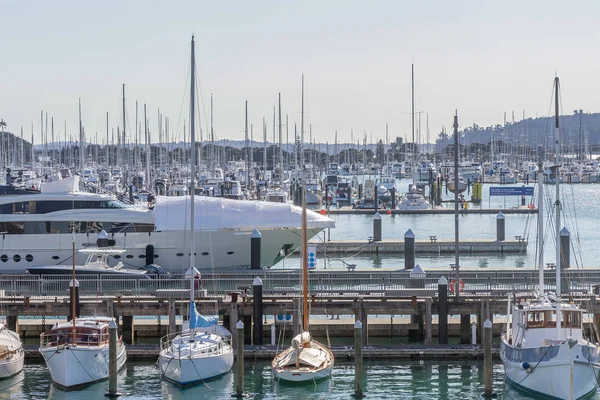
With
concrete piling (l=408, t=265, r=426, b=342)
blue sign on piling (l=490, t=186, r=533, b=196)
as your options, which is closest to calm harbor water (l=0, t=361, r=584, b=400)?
concrete piling (l=408, t=265, r=426, b=342)

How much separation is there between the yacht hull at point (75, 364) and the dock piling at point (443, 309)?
39.0 feet

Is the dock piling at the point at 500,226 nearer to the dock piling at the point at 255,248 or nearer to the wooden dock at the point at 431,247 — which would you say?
the wooden dock at the point at 431,247

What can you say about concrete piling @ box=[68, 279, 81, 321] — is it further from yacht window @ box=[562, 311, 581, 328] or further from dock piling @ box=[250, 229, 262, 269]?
dock piling @ box=[250, 229, 262, 269]

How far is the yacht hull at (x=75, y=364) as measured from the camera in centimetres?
3762

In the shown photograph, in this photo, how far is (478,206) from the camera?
409 feet

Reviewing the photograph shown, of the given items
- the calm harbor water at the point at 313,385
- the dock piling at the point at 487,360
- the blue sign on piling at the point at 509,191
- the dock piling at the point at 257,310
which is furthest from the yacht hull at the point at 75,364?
the blue sign on piling at the point at 509,191

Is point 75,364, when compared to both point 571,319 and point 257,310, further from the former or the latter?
point 571,319

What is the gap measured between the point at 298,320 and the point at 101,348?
7.23 m

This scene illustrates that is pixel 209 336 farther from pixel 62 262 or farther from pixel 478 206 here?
pixel 478 206

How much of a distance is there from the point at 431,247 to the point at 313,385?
40.2 m

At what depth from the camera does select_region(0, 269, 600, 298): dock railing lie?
4462 cm

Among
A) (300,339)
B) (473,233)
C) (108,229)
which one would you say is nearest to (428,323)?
(300,339)

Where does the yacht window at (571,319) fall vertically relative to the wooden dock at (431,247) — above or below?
above

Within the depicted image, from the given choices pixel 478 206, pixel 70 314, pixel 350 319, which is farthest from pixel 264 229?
pixel 478 206
